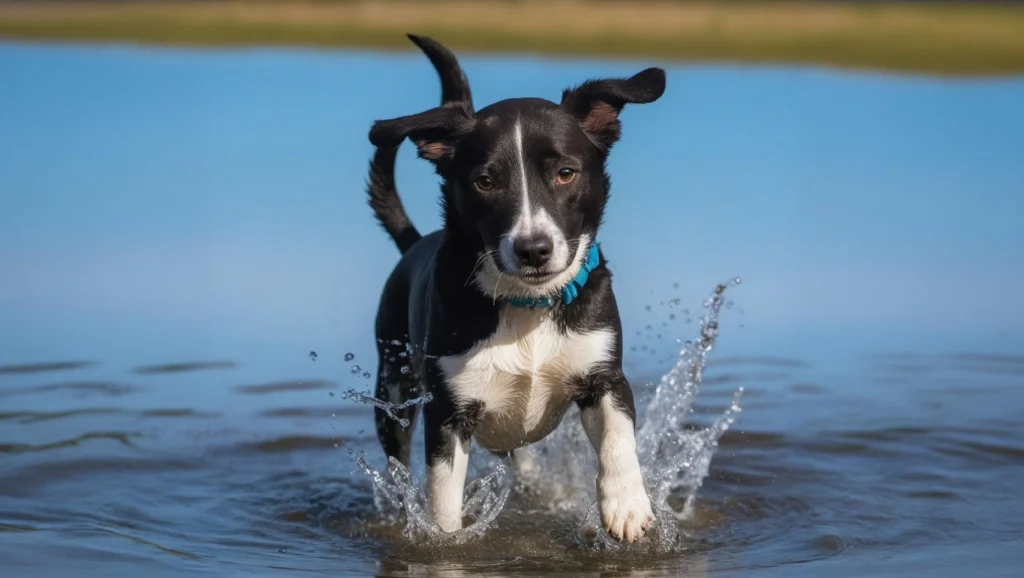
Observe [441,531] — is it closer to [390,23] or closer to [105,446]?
[105,446]

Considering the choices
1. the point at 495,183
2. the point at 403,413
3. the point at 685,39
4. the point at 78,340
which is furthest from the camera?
the point at 685,39

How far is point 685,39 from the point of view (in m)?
24.7

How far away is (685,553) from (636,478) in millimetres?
481

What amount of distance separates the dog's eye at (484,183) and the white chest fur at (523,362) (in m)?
0.45

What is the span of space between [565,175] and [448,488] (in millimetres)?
1222

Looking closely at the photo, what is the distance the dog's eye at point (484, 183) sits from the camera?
205 inches

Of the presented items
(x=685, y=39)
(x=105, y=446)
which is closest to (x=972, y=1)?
(x=685, y=39)

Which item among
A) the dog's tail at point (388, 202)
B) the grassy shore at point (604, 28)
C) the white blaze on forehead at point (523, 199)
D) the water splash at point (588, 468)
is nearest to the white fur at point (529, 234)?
the white blaze on forehead at point (523, 199)

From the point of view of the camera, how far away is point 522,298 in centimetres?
534

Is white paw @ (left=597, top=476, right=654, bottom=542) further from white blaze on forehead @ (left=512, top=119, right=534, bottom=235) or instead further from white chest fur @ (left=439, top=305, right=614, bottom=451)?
white blaze on forehead @ (left=512, top=119, right=534, bottom=235)

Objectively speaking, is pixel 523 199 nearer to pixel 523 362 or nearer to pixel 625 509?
pixel 523 362

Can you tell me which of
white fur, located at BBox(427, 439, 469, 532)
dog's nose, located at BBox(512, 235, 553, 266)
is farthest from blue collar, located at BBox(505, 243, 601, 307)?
white fur, located at BBox(427, 439, 469, 532)

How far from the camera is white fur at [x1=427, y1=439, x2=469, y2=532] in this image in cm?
552

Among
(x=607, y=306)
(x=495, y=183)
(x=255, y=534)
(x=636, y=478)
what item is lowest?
(x=255, y=534)
